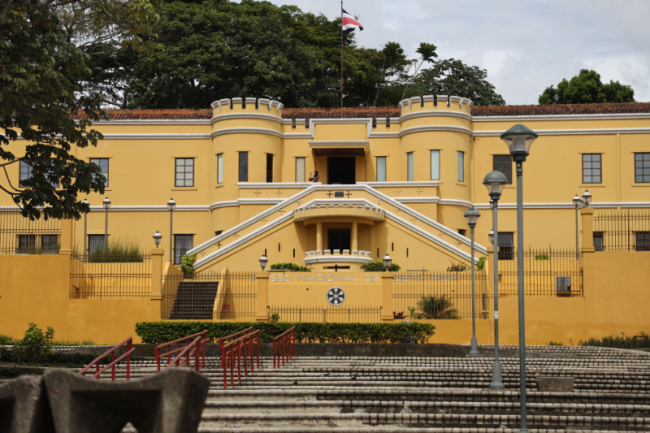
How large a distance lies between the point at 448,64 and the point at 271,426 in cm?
4588

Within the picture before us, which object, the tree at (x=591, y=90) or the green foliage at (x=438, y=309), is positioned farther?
the tree at (x=591, y=90)

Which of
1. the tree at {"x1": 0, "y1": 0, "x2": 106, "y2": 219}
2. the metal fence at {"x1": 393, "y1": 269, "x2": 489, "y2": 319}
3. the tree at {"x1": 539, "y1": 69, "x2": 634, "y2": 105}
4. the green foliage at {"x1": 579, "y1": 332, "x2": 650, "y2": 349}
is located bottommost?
the green foliage at {"x1": 579, "y1": 332, "x2": 650, "y2": 349}

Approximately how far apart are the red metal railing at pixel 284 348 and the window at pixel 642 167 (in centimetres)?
2322

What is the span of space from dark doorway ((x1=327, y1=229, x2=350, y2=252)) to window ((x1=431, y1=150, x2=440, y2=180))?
6129 mm

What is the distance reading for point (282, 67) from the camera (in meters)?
47.2

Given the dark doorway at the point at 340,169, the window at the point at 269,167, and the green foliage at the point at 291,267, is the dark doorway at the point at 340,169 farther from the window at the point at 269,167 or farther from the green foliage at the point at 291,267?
the green foliage at the point at 291,267

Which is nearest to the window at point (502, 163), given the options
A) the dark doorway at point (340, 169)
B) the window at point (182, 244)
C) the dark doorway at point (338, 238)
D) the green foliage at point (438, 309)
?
the dark doorway at point (340, 169)

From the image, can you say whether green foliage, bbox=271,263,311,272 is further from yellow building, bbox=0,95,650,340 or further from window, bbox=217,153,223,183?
window, bbox=217,153,223,183

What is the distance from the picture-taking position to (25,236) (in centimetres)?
3041

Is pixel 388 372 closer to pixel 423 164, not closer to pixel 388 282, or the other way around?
pixel 388 282

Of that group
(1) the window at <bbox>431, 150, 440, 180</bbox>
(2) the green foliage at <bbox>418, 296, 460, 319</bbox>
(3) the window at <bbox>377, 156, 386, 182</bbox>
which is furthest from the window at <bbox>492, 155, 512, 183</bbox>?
(2) the green foliage at <bbox>418, 296, 460, 319</bbox>

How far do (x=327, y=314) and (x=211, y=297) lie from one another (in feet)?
14.3

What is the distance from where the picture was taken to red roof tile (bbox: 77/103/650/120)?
39.0 metres

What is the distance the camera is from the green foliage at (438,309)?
85.7 ft
